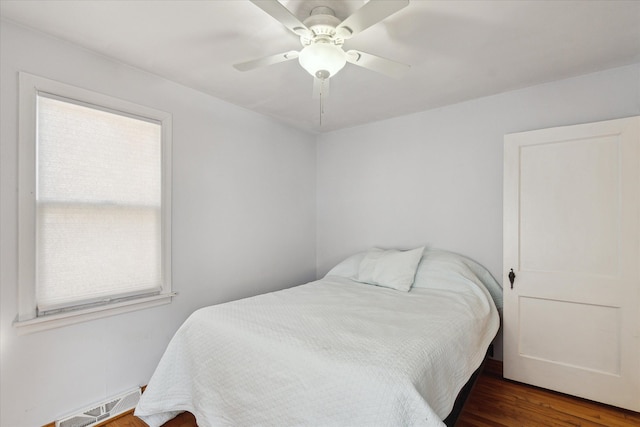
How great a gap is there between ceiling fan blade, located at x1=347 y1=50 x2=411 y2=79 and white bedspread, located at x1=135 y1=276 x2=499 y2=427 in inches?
57.0

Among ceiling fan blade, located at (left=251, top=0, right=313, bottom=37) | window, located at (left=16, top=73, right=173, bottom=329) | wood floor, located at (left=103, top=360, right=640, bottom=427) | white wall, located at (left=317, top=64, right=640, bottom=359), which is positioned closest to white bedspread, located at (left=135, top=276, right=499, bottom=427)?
wood floor, located at (left=103, top=360, right=640, bottom=427)

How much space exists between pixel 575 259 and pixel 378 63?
6.72 ft

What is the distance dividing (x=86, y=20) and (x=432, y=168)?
2897 millimetres

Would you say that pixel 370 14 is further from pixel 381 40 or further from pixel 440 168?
pixel 440 168

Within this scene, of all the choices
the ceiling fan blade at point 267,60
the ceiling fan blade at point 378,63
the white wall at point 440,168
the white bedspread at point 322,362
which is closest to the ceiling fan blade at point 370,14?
the ceiling fan blade at point 378,63

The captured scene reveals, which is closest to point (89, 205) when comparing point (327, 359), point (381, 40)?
point (327, 359)

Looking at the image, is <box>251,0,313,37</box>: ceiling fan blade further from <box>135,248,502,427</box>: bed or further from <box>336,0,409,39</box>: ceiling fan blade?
<box>135,248,502,427</box>: bed

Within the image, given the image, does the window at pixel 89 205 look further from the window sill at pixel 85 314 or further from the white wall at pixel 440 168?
the white wall at pixel 440 168

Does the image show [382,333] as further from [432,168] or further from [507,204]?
[432,168]

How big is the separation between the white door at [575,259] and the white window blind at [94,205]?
2864 mm

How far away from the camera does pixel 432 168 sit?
3117 millimetres

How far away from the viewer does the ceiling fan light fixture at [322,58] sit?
153cm

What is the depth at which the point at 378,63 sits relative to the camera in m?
1.71

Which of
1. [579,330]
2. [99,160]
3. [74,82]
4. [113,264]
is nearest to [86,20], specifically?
[74,82]
